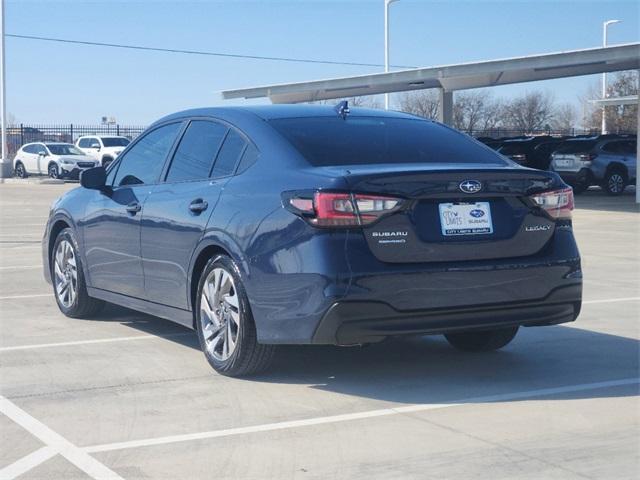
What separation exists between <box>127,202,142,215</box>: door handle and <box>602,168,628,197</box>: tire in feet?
76.6

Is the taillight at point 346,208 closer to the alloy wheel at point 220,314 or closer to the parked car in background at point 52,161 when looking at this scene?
the alloy wheel at point 220,314

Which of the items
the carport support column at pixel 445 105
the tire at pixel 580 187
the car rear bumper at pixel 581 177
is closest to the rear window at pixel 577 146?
the car rear bumper at pixel 581 177

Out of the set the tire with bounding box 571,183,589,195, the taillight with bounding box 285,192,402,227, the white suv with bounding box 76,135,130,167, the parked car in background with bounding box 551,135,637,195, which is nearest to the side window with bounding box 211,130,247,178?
the taillight with bounding box 285,192,402,227

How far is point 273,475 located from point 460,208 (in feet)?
6.71

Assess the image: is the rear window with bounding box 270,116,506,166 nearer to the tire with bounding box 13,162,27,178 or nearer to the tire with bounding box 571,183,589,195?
the tire with bounding box 571,183,589,195

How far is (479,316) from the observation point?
237 inches

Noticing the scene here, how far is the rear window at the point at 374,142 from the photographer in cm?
636

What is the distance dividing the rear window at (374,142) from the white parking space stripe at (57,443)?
207cm

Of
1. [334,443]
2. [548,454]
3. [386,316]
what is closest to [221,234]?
[386,316]

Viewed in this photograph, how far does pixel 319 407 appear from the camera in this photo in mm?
5785

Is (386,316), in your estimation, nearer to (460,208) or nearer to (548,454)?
(460,208)

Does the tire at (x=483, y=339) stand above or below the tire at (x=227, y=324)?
below

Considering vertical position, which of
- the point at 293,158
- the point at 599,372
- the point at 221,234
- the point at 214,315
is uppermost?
the point at 293,158

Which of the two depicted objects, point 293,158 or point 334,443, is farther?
point 293,158
